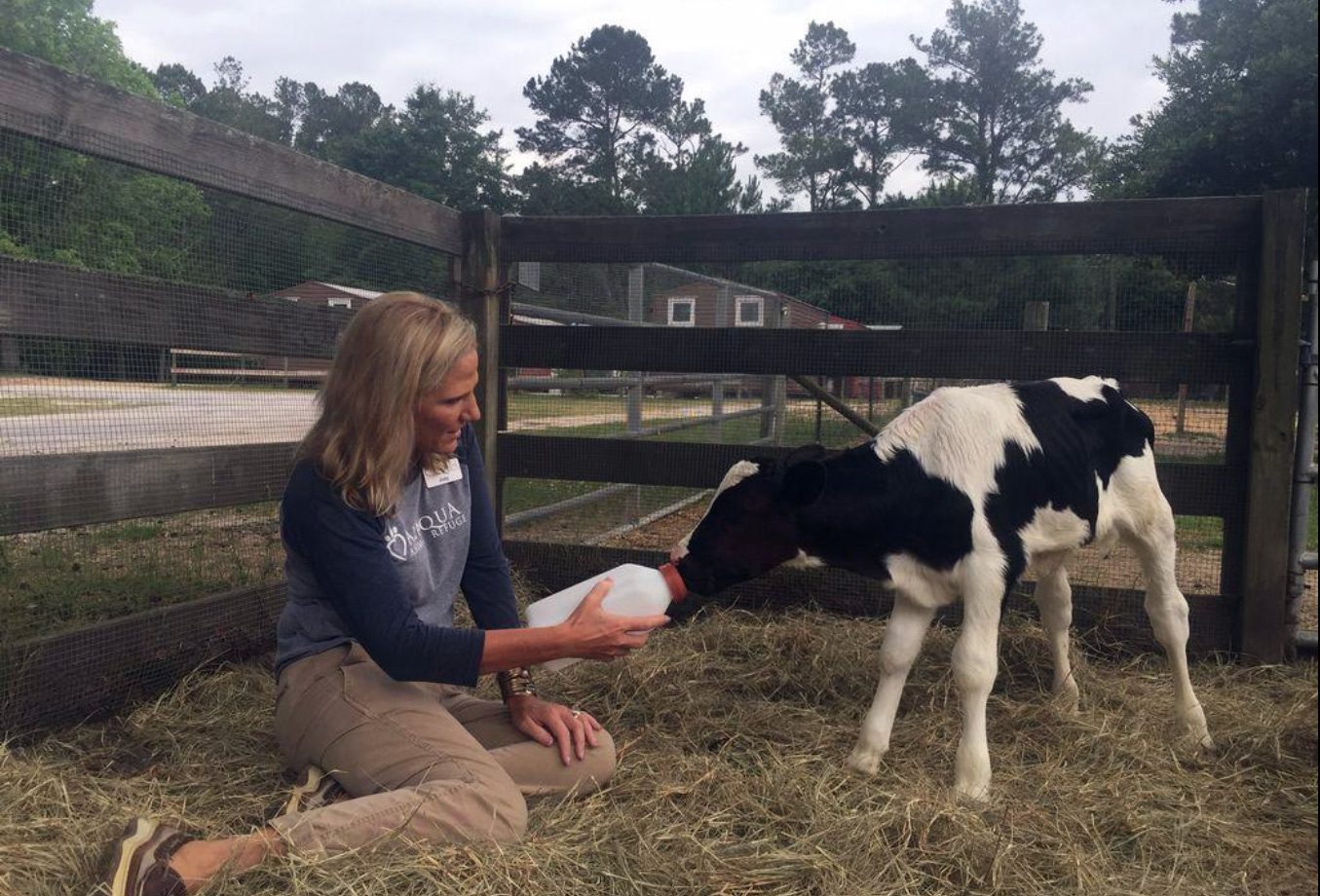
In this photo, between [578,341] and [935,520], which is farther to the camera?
[578,341]

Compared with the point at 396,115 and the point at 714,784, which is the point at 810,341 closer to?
the point at 714,784

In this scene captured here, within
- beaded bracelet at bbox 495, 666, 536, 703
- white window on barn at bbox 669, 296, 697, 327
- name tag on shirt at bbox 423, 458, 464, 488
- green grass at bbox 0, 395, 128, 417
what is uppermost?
white window on barn at bbox 669, 296, 697, 327

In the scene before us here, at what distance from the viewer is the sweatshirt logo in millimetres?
2717

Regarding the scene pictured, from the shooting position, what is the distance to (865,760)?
10.4 ft

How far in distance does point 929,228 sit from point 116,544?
438cm

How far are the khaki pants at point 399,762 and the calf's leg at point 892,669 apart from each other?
3.04 feet

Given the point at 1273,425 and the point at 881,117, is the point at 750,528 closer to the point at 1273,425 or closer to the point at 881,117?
the point at 1273,425

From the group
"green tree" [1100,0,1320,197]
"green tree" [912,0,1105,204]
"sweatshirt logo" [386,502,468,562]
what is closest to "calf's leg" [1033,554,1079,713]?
"green tree" [1100,0,1320,197]

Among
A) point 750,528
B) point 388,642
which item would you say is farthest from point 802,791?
point 388,642

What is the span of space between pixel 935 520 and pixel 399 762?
1904mm

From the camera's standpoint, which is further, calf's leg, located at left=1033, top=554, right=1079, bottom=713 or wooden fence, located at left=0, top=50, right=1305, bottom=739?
calf's leg, located at left=1033, top=554, right=1079, bottom=713

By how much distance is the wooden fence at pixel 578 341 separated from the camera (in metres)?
3.18

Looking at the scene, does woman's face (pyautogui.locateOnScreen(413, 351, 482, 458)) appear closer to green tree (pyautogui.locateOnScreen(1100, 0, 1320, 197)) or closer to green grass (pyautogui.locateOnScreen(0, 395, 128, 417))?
green grass (pyautogui.locateOnScreen(0, 395, 128, 417))

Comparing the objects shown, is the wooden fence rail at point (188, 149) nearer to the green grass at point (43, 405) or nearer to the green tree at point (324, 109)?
the green grass at point (43, 405)
